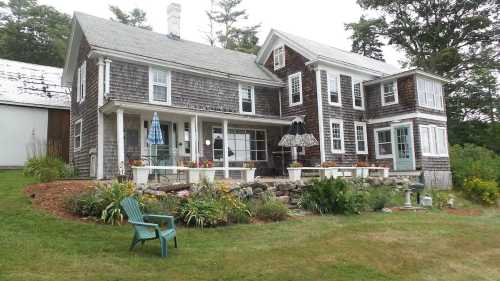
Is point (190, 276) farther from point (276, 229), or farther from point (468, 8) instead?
point (468, 8)

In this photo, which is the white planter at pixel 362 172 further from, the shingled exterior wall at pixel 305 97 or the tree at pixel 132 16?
the tree at pixel 132 16

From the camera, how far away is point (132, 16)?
38250 millimetres

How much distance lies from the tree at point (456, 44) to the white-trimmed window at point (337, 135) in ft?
50.0

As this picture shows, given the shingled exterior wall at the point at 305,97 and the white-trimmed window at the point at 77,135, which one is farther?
the shingled exterior wall at the point at 305,97

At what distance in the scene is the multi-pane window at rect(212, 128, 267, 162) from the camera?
1664cm

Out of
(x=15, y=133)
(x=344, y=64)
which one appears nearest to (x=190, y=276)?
(x=344, y=64)

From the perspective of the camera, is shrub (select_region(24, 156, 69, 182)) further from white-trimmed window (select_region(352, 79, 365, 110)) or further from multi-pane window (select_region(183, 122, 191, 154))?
white-trimmed window (select_region(352, 79, 365, 110))

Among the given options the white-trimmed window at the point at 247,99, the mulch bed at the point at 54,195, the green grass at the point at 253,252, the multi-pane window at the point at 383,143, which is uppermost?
the white-trimmed window at the point at 247,99

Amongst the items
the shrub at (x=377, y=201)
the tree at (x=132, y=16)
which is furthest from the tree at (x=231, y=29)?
the shrub at (x=377, y=201)

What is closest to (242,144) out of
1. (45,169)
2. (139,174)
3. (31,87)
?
(139,174)

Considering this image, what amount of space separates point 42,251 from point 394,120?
52.1 feet

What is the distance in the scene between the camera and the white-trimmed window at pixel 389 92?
1856 cm

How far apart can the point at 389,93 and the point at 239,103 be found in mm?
7127

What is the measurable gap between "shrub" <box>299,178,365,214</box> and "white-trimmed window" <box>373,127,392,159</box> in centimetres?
768
